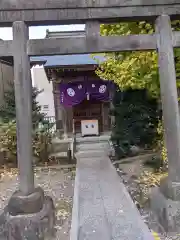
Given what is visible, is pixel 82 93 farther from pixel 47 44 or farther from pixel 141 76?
pixel 47 44

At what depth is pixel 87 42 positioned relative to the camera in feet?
13.9

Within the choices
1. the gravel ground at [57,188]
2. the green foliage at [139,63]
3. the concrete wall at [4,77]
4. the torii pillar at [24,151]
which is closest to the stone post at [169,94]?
the green foliage at [139,63]

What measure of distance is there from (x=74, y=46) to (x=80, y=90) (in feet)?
25.4

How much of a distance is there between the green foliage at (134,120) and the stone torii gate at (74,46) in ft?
14.7

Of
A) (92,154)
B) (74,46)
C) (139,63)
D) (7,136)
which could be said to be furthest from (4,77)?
(74,46)

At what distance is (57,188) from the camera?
22.9ft

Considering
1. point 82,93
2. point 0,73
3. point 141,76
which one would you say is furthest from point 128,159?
point 0,73

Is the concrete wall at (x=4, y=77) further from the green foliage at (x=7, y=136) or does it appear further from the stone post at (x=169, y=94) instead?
the stone post at (x=169, y=94)

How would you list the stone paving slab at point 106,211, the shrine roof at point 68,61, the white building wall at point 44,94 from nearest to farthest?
1. the stone paving slab at point 106,211
2. the shrine roof at point 68,61
3. the white building wall at point 44,94

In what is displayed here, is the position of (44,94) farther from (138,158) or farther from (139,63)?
(139,63)

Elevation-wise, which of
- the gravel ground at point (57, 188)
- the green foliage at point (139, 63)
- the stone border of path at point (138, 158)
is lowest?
the gravel ground at point (57, 188)

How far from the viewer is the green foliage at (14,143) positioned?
873 centimetres

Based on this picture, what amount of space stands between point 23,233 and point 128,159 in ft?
17.7

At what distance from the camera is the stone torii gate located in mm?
4164
